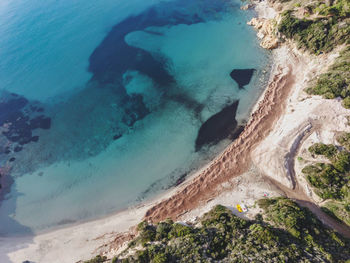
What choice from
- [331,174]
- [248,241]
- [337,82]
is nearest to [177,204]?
[248,241]

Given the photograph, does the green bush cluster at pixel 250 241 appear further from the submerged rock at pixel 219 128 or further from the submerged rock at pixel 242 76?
the submerged rock at pixel 242 76

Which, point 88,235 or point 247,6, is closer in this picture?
point 88,235

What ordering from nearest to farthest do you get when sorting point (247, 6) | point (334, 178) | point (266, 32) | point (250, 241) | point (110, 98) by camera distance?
point (250, 241) < point (334, 178) < point (110, 98) < point (266, 32) < point (247, 6)

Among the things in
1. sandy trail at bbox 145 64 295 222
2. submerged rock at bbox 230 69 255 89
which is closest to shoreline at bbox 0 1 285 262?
sandy trail at bbox 145 64 295 222

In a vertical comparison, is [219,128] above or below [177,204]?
above

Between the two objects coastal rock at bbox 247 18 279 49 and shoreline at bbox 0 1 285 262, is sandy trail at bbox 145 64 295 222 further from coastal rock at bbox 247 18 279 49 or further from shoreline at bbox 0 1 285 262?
coastal rock at bbox 247 18 279 49

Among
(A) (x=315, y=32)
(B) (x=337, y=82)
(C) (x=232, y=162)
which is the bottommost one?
(C) (x=232, y=162)

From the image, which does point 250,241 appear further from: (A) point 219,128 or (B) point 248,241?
(A) point 219,128

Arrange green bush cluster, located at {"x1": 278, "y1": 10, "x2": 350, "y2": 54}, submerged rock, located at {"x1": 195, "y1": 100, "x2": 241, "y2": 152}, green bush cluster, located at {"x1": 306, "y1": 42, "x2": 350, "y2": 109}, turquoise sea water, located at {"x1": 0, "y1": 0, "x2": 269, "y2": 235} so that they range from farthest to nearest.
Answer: green bush cluster, located at {"x1": 278, "y1": 10, "x2": 350, "y2": 54} → submerged rock, located at {"x1": 195, "y1": 100, "x2": 241, "y2": 152} → turquoise sea water, located at {"x1": 0, "y1": 0, "x2": 269, "y2": 235} → green bush cluster, located at {"x1": 306, "y1": 42, "x2": 350, "y2": 109}
